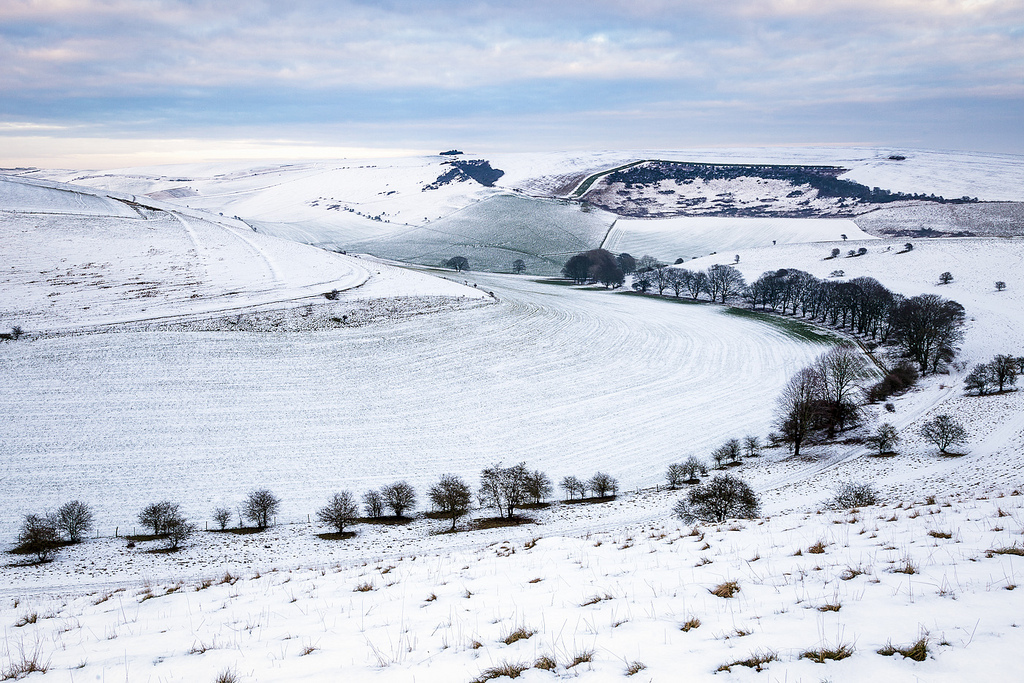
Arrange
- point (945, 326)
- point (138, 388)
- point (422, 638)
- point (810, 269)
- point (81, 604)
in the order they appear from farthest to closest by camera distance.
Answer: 1. point (810, 269)
2. point (945, 326)
3. point (138, 388)
4. point (81, 604)
5. point (422, 638)

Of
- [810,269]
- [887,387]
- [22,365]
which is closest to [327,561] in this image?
[22,365]

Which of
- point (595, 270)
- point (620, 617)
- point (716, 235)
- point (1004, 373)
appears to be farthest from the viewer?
point (716, 235)

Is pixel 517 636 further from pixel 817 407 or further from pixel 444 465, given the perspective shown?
pixel 817 407

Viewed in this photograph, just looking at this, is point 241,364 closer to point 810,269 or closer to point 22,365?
point 22,365

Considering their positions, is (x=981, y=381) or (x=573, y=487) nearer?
(x=573, y=487)

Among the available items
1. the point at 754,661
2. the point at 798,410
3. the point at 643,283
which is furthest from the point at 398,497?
the point at 643,283
